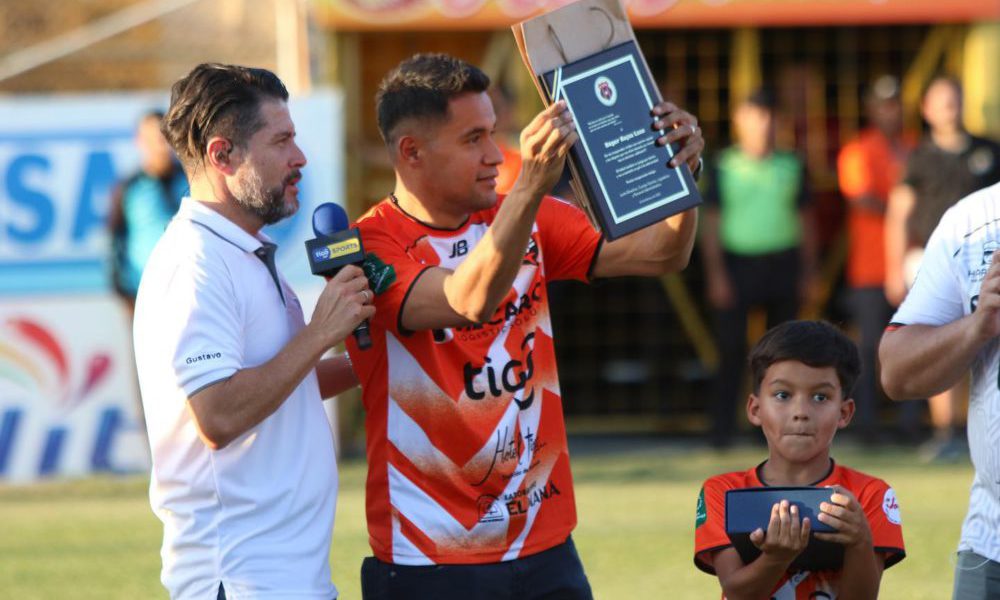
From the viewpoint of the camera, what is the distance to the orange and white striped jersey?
4266 millimetres

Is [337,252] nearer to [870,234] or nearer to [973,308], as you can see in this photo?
[973,308]

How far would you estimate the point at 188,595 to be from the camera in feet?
12.6

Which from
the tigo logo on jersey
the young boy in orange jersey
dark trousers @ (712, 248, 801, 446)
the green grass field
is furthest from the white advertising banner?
the tigo logo on jersey

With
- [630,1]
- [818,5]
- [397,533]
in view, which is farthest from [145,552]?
[818,5]

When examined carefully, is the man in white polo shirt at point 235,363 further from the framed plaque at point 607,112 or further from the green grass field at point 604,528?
the green grass field at point 604,528

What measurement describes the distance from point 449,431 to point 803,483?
36.1 inches

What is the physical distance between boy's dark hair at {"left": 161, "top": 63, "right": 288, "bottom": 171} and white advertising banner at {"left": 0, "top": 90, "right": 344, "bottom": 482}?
644 cm

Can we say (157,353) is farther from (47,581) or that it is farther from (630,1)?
(630,1)

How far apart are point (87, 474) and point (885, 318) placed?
214 inches

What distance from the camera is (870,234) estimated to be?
36.5ft

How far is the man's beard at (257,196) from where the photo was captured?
4.02 metres

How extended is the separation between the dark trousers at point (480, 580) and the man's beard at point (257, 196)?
0.99 m

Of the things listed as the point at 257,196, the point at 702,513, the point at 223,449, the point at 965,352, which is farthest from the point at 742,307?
the point at 223,449

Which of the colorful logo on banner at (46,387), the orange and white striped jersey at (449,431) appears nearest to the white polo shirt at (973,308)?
the orange and white striped jersey at (449,431)
